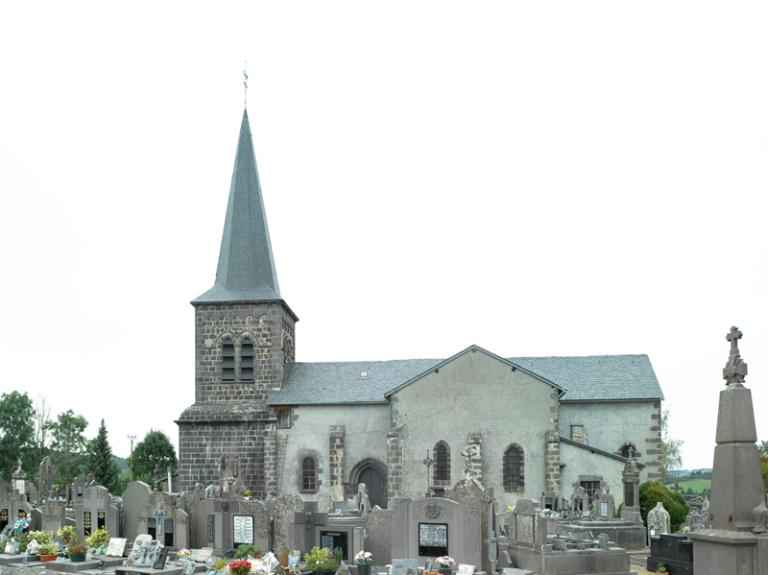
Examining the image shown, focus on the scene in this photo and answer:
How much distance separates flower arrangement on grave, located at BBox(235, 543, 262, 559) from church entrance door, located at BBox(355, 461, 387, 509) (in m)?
16.9

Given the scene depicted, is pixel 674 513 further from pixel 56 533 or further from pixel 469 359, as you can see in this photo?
pixel 56 533

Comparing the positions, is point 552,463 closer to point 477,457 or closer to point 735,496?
point 477,457

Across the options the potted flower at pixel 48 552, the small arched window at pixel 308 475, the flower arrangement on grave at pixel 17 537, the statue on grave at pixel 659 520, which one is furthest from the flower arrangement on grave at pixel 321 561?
the small arched window at pixel 308 475

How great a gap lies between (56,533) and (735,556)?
20.4 metres

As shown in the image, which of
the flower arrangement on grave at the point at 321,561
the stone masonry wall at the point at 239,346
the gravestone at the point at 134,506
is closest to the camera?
the flower arrangement on grave at the point at 321,561

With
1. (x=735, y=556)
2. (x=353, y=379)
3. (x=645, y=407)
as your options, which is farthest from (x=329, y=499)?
(x=735, y=556)

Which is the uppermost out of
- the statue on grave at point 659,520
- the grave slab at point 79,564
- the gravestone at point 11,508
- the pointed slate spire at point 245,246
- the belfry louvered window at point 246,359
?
the pointed slate spire at point 245,246

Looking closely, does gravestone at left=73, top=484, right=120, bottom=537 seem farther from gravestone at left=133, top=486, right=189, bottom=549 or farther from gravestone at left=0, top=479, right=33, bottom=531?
gravestone at left=0, top=479, right=33, bottom=531

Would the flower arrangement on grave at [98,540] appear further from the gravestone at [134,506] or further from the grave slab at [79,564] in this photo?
the gravestone at [134,506]

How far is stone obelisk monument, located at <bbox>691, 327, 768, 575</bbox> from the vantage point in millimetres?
10461

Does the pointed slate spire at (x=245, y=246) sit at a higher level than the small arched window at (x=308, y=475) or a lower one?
higher

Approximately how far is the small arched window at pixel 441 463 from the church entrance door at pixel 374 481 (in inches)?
103

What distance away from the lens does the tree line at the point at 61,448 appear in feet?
202

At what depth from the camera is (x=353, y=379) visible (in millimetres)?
41031
